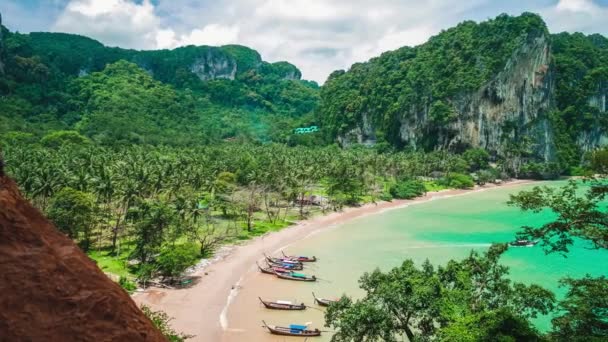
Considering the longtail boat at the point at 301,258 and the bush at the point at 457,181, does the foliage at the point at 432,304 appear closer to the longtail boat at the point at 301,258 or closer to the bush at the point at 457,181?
the longtail boat at the point at 301,258

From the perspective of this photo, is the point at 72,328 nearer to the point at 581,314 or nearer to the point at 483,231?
the point at 581,314

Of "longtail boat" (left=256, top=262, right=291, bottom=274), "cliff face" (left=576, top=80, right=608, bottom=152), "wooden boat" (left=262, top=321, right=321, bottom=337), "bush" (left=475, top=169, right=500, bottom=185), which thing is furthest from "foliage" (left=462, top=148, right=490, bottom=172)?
"wooden boat" (left=262, top=321, right=321, bottom=337)

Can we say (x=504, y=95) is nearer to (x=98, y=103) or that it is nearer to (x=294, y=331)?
(x=294, y=331)

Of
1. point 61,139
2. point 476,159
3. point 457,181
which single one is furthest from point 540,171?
point 61,139

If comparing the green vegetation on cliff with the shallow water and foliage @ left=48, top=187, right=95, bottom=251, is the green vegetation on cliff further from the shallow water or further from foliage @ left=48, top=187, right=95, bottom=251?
the shallow water

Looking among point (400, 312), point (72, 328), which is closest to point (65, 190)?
point (400, 312)

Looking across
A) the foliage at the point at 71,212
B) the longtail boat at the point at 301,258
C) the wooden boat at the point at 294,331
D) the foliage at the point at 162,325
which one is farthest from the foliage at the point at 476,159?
the foliage at the point at 162,325
